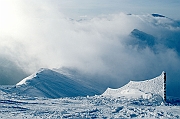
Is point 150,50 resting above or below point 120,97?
above

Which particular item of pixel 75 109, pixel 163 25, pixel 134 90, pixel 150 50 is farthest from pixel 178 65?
pixel 75 109

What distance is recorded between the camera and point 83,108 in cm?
1920

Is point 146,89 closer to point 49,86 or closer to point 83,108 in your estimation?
point 83,108

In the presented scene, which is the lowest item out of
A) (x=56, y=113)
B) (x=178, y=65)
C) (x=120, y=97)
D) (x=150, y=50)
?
(x=56, y=113)

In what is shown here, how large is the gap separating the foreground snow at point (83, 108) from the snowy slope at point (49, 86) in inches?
506

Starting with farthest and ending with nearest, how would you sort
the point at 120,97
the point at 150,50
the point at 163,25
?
the point at 163,25, the point at 150,50, the point at 120,97

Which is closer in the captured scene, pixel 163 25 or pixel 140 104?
pixel 140 104

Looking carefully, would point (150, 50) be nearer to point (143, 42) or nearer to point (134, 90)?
point (143, 42)

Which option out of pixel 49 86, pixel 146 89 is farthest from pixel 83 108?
pixel 49 86

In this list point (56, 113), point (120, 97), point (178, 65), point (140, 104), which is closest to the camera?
point (56, 113)

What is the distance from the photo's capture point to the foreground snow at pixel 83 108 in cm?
1730

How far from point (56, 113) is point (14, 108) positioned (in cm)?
306

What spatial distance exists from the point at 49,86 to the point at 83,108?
21.5 meters

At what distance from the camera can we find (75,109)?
1880 centimetres
